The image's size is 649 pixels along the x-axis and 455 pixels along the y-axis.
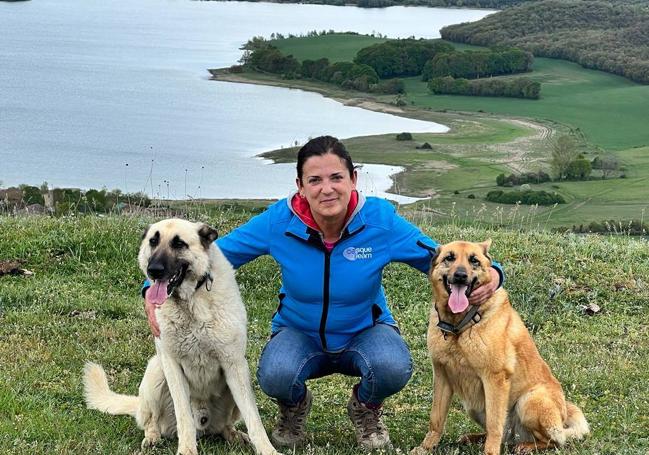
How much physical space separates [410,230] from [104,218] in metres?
5.64

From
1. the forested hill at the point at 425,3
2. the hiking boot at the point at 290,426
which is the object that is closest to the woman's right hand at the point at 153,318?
the hiking boot at the point at 290,426

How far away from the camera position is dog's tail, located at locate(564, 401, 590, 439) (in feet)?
15.5

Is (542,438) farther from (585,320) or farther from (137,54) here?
(137,54)

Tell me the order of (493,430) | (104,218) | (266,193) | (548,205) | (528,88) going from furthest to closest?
1. (528,88)
2. (548,205)
3. (266,193)
4. (104,218)
5. (493,430)

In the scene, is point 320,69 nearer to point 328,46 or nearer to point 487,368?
point 328,46

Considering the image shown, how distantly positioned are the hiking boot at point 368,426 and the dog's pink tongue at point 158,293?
147 cm

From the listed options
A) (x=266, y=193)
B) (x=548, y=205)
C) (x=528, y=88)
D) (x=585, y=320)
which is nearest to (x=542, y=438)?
(x=585, y=320)

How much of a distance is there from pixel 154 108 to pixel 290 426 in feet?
197

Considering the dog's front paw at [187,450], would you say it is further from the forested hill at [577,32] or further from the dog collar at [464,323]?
the forested hill at [577,32]

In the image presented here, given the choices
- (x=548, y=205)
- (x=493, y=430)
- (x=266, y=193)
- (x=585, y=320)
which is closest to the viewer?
(x=493, y=430)

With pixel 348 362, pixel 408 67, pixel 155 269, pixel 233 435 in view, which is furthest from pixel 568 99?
pixel 155 269

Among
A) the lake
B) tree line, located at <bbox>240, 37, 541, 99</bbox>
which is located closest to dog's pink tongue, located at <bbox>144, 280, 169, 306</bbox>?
the lake

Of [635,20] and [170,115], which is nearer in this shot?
[170,115]

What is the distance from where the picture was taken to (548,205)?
44.8 meters
